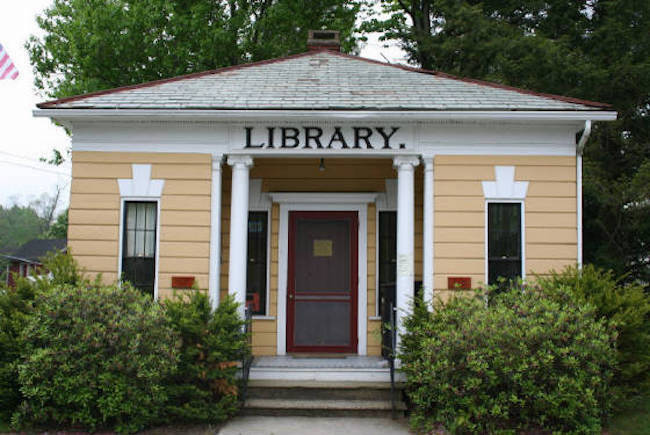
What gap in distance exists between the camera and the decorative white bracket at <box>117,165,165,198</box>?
8.23 m

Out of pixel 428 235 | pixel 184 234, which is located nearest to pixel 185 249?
pixel 184 234

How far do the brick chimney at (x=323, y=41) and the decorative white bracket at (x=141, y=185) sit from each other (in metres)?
4.85

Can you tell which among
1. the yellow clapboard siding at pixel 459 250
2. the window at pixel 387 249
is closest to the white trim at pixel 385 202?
the window at pixel 387 249

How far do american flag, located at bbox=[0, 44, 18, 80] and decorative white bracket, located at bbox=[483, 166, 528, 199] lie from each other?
7985 mm

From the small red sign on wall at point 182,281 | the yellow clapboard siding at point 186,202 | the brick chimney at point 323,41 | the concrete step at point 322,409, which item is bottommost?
the concrete step at point 322,409

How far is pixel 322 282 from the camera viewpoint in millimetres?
9484

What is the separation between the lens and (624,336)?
6.88 m

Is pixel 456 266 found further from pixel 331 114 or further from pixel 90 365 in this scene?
pixel 90 365

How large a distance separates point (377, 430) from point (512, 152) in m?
4.18

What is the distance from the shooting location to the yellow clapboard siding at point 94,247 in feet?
26.8

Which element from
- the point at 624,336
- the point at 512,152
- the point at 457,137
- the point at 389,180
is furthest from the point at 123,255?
the point at 624,336

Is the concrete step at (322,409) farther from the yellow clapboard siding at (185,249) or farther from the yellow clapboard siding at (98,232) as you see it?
the yellow clapboard siding at (98,232)

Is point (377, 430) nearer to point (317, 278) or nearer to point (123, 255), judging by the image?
point (317, 278)

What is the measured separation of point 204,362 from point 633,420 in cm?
492
